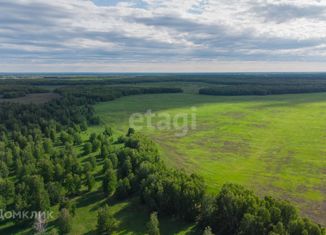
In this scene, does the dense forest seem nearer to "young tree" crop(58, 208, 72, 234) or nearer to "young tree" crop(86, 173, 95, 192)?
"young tree" crop(58, 208, 72, 234)

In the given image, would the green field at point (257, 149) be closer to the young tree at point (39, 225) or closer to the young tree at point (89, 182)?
the young tree at point (89, 182)

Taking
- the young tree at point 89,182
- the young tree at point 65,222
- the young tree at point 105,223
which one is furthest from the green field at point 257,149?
the young tree at point 65,222

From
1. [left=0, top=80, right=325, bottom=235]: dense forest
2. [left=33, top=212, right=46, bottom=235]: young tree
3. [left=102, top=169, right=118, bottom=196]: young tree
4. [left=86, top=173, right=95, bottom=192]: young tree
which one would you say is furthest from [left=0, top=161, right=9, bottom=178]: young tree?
[left=102, top=169, right=118, bottom=196]: young tree

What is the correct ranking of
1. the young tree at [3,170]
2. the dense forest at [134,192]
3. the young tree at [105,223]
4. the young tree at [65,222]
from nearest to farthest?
the dense forest at [134,192] → the young tree at [105,223] → the young tree at [65,222] → the young tree at [3,170]

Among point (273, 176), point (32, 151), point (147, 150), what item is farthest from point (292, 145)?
point (32, 151)

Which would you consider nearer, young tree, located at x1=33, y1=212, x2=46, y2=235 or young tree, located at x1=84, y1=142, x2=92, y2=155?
young tree, located at x1=33, y1=212, x2=46, y2=235

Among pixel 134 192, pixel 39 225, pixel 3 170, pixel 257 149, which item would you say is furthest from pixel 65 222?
pixel 257 149

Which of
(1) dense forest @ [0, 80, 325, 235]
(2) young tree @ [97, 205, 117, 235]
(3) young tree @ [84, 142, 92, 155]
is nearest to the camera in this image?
(1) dense forest @ [0, 80, 325, 235]

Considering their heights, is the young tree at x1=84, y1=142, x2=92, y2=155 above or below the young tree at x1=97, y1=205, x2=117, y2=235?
above

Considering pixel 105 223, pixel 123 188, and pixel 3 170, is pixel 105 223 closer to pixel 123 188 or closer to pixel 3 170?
pixel 123 188
